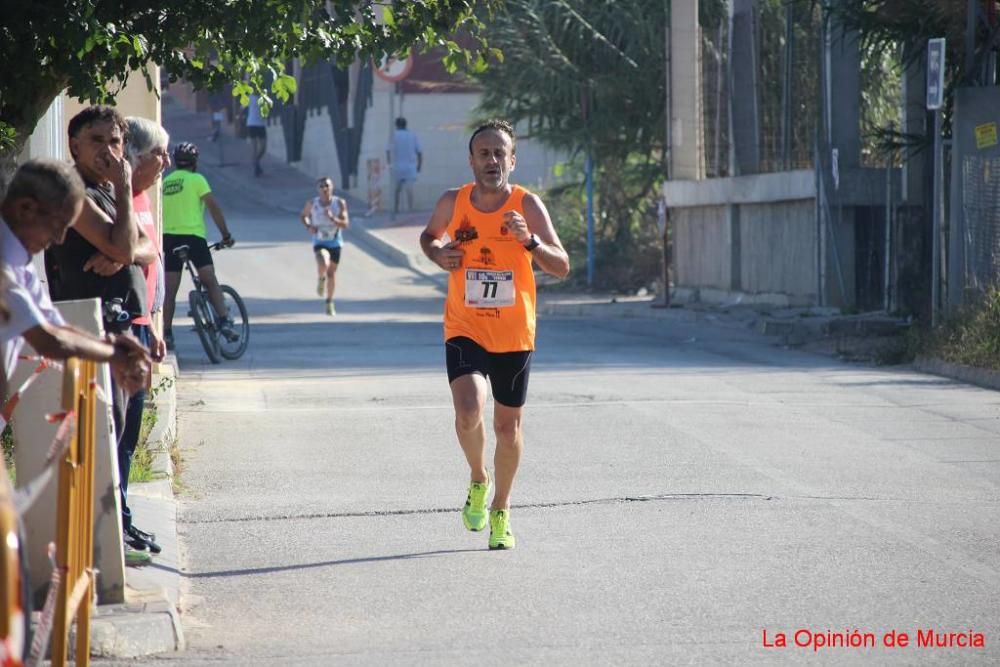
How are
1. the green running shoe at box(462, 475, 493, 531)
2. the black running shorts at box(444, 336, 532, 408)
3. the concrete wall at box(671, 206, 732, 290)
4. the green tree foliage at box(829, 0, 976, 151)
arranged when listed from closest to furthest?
the black running shorts at box(444, 336, 532, 408) → the green running shoe at box(462, 475, 493, 531) → the green tree foliage at box(829, 0, 976, 151) → the concrete wall at box(671, 206, 732, 290)

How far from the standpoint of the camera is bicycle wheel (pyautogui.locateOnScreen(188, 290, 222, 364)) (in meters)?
15.6

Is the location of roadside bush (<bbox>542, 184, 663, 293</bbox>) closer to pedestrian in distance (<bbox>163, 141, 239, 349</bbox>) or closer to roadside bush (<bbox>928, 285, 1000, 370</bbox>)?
roadside bush (<bbox>928, 285, 1000, 370</bbox>)

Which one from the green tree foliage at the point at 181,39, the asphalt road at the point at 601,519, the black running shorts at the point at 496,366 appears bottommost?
the asphalt road at the point at 601,519

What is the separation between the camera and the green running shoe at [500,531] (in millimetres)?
7512

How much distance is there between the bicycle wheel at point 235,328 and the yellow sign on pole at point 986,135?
7075 millimetres

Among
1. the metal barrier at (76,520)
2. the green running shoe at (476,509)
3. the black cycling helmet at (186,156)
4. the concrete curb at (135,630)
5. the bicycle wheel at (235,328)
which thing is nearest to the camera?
the metal barrier at (76,520)

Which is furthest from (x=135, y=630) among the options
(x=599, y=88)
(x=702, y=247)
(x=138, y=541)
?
(x=599, y=88)

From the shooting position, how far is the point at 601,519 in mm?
8195

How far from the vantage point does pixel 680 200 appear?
25766 mm

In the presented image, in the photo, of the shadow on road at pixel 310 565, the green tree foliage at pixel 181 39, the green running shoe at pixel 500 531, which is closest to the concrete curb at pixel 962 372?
the green tree foliage at pixel 181 39

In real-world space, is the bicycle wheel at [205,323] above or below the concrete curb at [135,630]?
above

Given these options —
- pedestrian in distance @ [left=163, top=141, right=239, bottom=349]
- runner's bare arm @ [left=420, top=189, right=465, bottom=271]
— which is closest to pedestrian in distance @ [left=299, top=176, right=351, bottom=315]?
pedestrian in distance @ [left=163, top=141, right=239, bottom=349]

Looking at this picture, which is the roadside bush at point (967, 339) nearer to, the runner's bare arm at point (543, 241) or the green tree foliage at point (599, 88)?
the runner's bare arm at point (543, 241)

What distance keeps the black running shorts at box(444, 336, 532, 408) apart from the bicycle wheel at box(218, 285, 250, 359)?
876 cm
